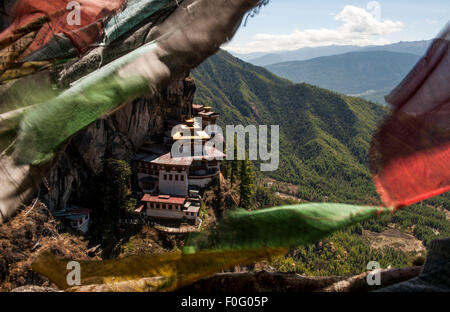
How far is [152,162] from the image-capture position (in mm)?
19125

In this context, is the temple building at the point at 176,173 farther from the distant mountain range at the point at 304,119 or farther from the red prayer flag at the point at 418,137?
the distant mountain range at the point at 304,119

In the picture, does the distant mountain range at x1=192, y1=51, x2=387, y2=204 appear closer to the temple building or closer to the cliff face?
the temple building

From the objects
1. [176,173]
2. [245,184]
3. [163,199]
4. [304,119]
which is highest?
[304,119]

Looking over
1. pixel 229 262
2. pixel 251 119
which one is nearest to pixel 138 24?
pixel 229 262

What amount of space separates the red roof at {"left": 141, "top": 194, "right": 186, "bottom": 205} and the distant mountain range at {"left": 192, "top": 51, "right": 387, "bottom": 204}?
49.0 meters

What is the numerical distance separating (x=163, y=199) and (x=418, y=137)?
1681 cm

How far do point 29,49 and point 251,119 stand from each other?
135m

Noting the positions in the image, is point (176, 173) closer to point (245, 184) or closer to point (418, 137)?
point (245, 184)

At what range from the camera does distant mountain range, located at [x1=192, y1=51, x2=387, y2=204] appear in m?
87.4

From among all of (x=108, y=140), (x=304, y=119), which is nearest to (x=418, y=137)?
(x=108, y=140)

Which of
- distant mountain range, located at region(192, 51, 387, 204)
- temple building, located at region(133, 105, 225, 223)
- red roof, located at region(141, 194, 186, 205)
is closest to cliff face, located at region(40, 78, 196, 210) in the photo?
temple building, located at region(133, 105, 225, 223)

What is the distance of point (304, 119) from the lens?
126000 millimetres

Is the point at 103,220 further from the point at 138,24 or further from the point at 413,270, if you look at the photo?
the point at 413,270

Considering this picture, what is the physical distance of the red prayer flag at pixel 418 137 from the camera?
1.99 meters
